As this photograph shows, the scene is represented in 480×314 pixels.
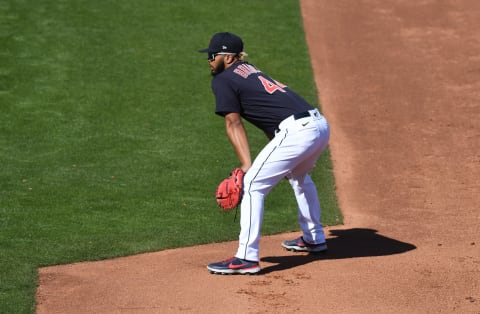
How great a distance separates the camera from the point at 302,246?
26.3ft

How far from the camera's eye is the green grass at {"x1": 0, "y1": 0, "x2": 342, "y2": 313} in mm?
8797

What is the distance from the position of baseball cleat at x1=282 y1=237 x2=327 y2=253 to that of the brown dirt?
0.09 metres

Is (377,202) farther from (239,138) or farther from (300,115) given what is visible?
(239,138)

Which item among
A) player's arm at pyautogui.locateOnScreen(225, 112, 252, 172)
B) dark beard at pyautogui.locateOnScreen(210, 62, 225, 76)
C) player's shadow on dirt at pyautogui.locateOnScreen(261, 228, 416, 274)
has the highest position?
dark beard at pyautogui.locateOnScreen(210, 62, 225, 76)

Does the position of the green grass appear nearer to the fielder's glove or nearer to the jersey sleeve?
the fielder's glove

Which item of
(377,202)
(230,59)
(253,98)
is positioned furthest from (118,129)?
(253,98)

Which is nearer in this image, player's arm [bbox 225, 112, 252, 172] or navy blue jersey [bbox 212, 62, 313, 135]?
player's arm [bbox 225, 112, 252, 172]

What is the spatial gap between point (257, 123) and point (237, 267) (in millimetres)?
1229

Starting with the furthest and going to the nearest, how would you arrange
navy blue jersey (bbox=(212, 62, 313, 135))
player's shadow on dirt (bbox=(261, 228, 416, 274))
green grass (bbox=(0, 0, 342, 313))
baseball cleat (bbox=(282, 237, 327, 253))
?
→ green grass (bbox=(0, 0, 342, 313)) → baseball cleat (bbox=(282, 237, 327, 253)) → player's shadow on dirt (bbox=(261, 228, 416, 274)) → navy blue jersey (bbox=(212, 62, 313, 135))

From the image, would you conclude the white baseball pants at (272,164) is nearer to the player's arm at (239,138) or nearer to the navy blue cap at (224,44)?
the player's arm at (239,138)

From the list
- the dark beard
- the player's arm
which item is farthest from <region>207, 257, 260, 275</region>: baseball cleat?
the dark beard

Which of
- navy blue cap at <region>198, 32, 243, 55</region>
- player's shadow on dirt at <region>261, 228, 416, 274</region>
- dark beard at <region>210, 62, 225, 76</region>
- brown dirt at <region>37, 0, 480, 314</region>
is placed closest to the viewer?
brown dirt at <region>37, 0, 480, 314</region>

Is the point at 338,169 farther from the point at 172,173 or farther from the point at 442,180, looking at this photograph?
the point at 172,173

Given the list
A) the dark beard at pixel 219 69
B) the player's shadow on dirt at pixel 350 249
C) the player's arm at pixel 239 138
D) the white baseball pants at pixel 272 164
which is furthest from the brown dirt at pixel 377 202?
the dark beard at pixel 219 69
